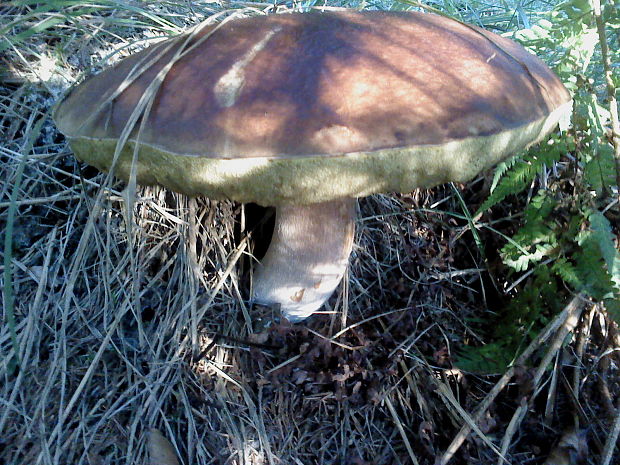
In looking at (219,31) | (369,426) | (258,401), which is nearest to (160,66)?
(219,31)

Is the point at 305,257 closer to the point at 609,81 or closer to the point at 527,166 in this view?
the point at 527,166

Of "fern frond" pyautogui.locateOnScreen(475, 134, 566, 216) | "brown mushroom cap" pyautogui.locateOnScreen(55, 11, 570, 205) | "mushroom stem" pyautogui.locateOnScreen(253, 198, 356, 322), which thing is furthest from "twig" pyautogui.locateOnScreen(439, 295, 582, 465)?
"brown mushroom cap" pyautogui.locateOnScreen(55, 11, 570, 205)

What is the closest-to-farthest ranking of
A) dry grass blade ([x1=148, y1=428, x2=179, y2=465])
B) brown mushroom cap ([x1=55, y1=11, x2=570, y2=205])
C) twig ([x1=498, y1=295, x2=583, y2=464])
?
1. brown mushroom cap ([x1=55, y1=11, x2=570, y2=205])
2. dry grass blade ([x1=148, y1=428, x2=179, y2=465])
3. twig ([x1=498, y1=295, x2=583, y2=464])

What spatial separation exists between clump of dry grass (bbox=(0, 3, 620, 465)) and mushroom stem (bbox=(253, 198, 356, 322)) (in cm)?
8

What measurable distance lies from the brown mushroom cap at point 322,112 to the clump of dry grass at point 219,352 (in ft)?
1.21

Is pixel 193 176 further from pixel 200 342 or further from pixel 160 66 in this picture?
pixel 200 342

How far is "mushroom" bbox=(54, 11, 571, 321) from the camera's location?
2.55 ft

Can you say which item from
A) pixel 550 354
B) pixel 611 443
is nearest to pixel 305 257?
pixel 550 354

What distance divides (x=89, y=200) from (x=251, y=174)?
858mm

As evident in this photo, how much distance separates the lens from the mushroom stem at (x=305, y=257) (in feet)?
4.23

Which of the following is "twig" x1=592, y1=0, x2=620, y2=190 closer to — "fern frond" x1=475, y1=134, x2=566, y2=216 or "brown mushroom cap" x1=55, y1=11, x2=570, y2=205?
"fern frond" x1=475, y1=134, x2=566, y2=216

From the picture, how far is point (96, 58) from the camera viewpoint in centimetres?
172

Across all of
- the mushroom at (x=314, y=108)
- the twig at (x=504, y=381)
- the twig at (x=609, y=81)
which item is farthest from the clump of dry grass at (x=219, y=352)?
the twig at (x=609, y=81)

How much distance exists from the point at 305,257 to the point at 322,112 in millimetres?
625
